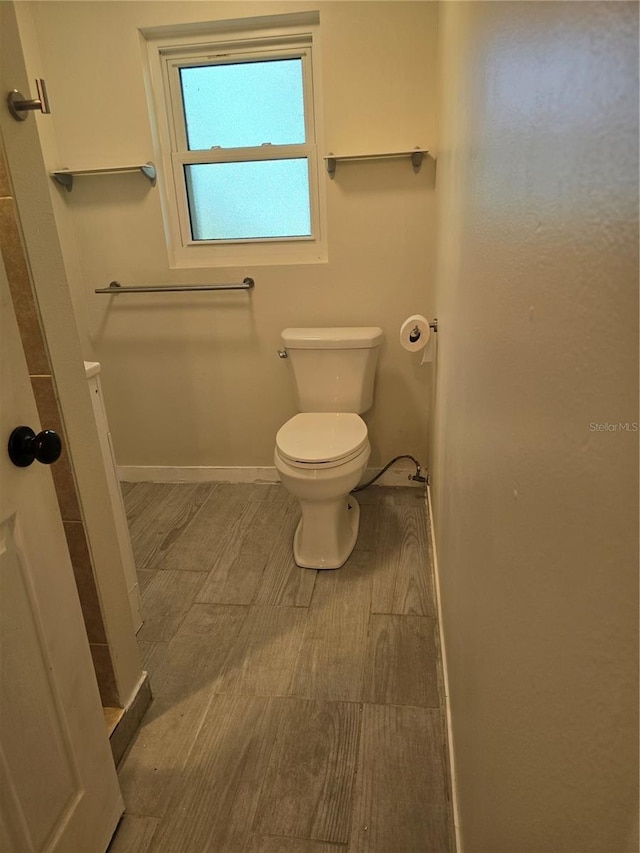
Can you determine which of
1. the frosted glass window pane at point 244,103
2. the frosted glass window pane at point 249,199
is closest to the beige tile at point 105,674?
the frosted glass window pane at point 249,199

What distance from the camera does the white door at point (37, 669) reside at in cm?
82

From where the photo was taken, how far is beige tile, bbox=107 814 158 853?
3.65 feet

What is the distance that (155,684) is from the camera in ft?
4.98

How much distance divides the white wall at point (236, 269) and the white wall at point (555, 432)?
1308 mm

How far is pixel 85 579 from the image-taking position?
1.23m

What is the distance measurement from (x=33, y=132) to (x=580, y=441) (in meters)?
1.14

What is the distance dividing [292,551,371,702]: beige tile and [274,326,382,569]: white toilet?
85mm

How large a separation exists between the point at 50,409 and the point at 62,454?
101mm

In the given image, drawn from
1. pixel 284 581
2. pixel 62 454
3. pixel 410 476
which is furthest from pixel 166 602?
pixel 410 476

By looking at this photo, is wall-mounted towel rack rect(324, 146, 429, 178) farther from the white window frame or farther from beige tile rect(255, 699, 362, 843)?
beige tile rect(255, 699, 362, 843)

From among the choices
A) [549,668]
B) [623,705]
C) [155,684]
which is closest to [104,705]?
[155,684]

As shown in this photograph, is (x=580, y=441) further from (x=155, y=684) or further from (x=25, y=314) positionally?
(x=155, y=684)

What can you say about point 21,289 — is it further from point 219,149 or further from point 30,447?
point 219,149

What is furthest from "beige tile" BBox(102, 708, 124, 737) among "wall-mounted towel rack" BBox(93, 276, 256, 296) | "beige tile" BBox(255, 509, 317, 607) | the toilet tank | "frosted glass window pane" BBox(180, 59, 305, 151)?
"frosted glass window pane" BBox(180, 59, 305, 151)
